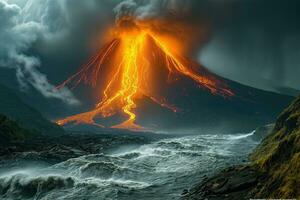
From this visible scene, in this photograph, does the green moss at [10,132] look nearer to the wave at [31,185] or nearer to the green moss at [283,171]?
the wave at [31,185]

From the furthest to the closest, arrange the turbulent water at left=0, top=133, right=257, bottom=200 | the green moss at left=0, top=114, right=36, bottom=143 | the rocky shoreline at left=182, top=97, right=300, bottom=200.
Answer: the green moss at left=0, top=114, right=36, bottom=143, the turbulent water at left=0, top=133, right=257, bottom=200, the rocky shoreline at left=182, top=97, right=300, bottom=200

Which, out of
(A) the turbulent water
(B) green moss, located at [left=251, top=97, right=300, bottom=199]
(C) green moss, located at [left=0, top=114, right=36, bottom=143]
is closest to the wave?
(A) the turbulent water

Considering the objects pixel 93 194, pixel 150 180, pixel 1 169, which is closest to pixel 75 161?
pixel 1 169

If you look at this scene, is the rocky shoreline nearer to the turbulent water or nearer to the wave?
the turbulent water

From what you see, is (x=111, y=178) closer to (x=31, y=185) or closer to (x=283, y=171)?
(x=31, y=185)

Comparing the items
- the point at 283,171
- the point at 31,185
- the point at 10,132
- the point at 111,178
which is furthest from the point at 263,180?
the point at 10,132

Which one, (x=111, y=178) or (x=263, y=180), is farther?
(x=111, y=178)

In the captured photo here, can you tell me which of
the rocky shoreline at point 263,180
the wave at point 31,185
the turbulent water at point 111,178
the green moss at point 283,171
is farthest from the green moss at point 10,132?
the green moss at point 283,171

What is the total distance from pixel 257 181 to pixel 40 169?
32.8 m

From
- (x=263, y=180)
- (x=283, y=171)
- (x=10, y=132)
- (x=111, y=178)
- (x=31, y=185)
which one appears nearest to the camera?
(x=283, y=171)

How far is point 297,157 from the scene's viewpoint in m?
30.8

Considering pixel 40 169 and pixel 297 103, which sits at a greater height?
pixel 297 103

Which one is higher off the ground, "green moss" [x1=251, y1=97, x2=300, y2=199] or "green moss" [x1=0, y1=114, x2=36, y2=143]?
"green moss" [x1=0, y1=114, x2=36, y2=143]

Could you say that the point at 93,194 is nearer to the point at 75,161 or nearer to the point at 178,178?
the point at 178,178
